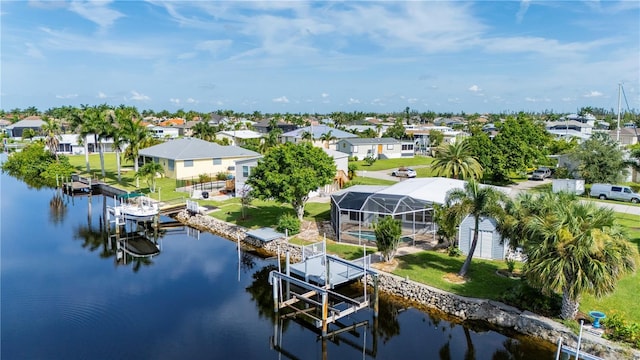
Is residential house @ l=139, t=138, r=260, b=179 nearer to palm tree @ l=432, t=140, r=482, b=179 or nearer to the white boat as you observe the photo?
the white boat

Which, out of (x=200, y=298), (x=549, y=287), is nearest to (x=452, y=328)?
(x=549, y=287)

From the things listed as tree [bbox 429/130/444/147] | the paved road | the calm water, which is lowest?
the calm water

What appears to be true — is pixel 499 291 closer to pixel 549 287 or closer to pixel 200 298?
pixel 549 287

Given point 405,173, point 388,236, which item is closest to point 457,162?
point 405,173

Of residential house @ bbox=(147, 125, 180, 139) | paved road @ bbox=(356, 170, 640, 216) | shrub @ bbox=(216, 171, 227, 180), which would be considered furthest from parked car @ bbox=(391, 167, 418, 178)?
residential house @ bbox=(147, 125, 180, 139)

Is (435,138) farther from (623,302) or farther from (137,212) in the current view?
(623,302)

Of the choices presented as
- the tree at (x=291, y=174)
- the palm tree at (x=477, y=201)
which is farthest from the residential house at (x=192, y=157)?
the palm tree at (x=477, y=201)
